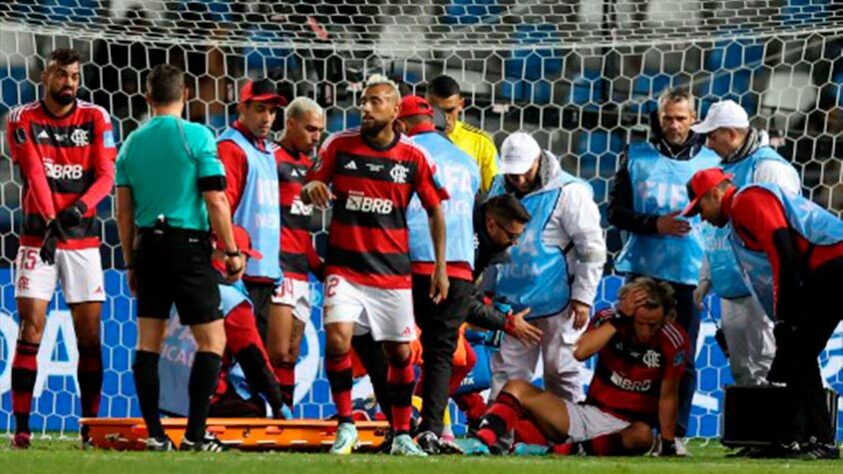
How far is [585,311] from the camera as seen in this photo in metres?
10.1

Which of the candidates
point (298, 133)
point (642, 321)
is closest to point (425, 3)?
point (298, 133)

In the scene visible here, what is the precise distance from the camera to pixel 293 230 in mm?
10375

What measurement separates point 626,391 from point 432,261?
45.3 inches

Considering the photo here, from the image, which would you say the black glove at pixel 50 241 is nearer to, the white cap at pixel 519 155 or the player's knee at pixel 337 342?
the player's knee at pixel 337 342

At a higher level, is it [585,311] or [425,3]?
[425,3]

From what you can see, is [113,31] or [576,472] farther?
[113,31]

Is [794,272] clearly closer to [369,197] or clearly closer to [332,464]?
[369,197]

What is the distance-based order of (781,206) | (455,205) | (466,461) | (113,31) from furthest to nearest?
1. (113,31)
2. (455,205)
3. (781,206)
4. (466,461)

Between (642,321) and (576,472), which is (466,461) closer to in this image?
(576,472)

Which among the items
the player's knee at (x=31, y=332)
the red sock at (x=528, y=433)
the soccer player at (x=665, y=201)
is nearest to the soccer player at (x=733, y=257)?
the soccer player at (x=665, y=201)

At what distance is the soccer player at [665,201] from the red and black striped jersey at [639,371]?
0.51 meters

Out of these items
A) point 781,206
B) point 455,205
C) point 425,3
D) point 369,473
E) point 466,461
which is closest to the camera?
point 369,473

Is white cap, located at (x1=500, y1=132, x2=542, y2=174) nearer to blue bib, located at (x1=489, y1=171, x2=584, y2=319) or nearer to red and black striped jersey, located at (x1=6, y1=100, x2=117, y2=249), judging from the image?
blue bib, located at (x1=489, y1=171, x2=584, y2=319)

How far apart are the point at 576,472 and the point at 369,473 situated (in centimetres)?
74
